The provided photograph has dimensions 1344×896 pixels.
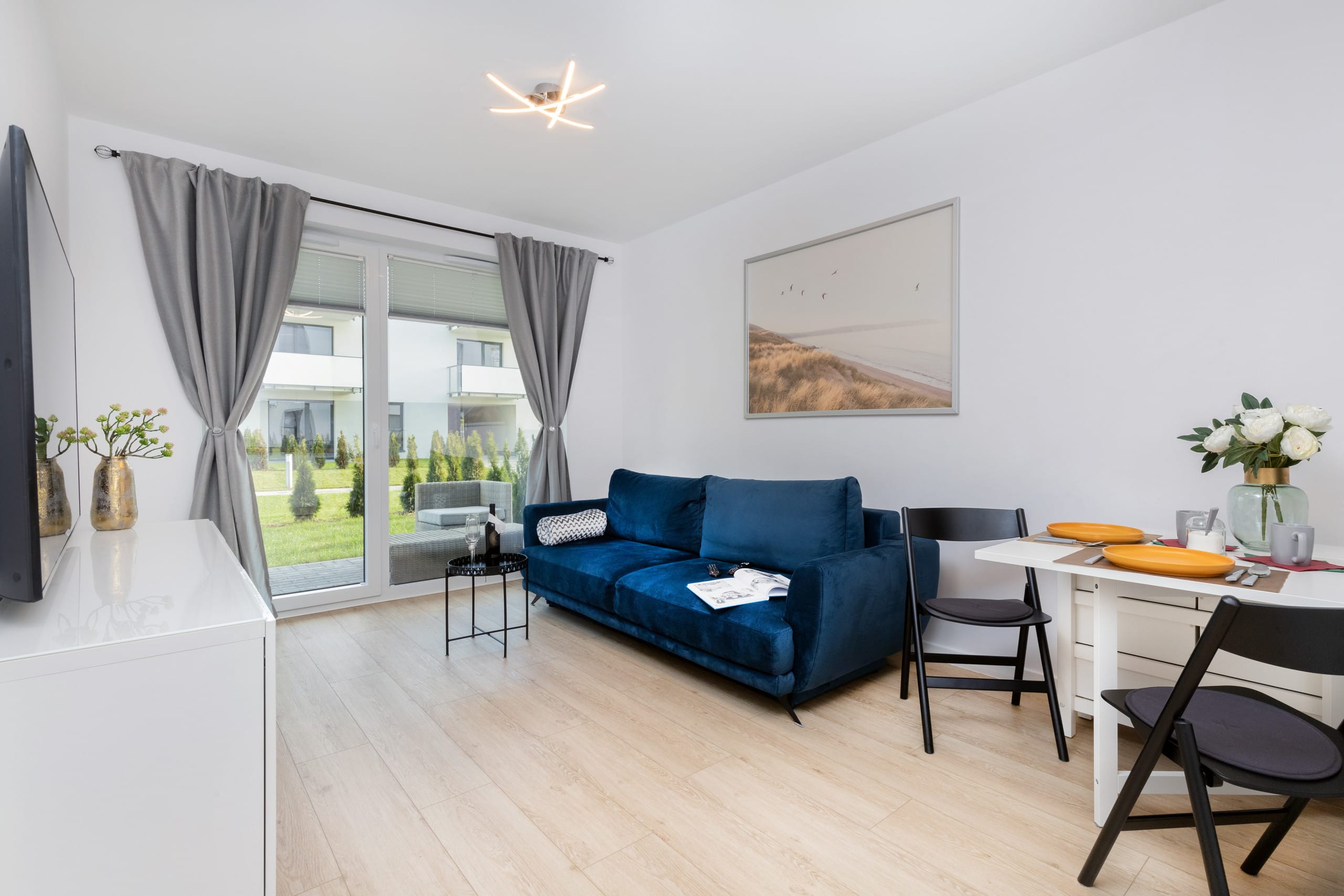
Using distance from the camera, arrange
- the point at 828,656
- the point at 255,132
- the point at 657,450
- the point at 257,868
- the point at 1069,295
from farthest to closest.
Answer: the point at 657,450
the point at 255,132
the point at 1069,295
the point at 828,656
the point at 257,868

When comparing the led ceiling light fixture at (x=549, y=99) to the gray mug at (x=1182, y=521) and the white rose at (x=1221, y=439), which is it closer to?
the white rose at (x=1221, y=439)

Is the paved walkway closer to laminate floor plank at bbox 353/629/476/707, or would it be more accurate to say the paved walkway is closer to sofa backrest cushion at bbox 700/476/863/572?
laminate floor plank at bbox 353/629/476/707

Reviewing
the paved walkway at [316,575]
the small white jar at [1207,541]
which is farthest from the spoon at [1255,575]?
the paved walkway at [316,575]

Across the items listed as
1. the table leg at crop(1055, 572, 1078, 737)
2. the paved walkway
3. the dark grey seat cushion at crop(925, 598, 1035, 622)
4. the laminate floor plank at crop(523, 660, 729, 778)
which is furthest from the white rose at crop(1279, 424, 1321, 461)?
the paved walkway

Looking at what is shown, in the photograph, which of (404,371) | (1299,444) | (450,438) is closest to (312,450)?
(404,371)

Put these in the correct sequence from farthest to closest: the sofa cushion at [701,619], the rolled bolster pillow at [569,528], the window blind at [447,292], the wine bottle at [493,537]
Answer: the window blind at [447,292], the rolled bolster pillow at [569,528], the wine bottle at [493,537], the sofa cushion at [701,619]

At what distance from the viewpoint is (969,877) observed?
5.32ft

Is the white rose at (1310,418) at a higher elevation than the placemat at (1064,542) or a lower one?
higher

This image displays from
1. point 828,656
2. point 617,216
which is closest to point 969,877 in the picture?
point 828,656

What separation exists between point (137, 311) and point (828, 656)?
393cm

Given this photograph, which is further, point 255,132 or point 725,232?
point 725,232

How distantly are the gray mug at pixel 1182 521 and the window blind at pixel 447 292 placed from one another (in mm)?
4087

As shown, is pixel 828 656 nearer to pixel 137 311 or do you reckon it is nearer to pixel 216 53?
pixel 216 53

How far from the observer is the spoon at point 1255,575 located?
1.59m
